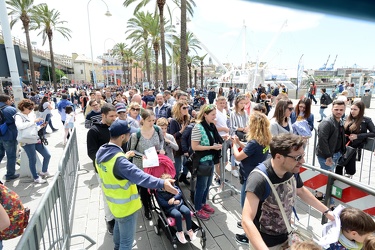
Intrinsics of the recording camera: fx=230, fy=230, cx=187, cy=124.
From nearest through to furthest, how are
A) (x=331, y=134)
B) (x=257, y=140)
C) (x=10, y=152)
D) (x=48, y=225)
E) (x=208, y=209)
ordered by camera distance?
(x=48, y=225), (x=257, y=140), (x=331, y=134), (x=208, y=209), (x=10, y=152)

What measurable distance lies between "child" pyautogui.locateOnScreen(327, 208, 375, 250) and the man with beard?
0.12 m

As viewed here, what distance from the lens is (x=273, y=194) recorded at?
1.81m

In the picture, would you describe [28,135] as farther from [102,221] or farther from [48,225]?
[48,225]

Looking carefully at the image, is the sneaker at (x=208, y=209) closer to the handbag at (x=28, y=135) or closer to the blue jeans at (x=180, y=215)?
the blue jeans at (x=180, y=215)

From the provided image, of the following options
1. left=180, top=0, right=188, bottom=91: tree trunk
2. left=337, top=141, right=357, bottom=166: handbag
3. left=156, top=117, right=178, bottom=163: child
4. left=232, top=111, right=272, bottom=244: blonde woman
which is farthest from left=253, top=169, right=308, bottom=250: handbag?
left=180, top=0, right=188, bottom=91: tree trunk

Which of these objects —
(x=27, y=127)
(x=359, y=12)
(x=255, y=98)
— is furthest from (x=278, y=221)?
(x=255, y=98)

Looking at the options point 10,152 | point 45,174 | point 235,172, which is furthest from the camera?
point 235,172

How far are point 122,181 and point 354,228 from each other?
2151 millimetres

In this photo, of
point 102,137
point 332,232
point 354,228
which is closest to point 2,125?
point 102,137

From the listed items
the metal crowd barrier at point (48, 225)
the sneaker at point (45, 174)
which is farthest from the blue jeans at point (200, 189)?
the sneaker at point (45, 174)

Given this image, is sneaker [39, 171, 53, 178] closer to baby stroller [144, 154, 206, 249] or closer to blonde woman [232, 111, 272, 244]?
baby stroller [144, 154, 206, 249]

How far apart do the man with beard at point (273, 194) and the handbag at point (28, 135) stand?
4779mm

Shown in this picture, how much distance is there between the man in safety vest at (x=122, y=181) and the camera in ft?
7.30

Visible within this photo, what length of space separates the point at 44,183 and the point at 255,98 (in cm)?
1718
